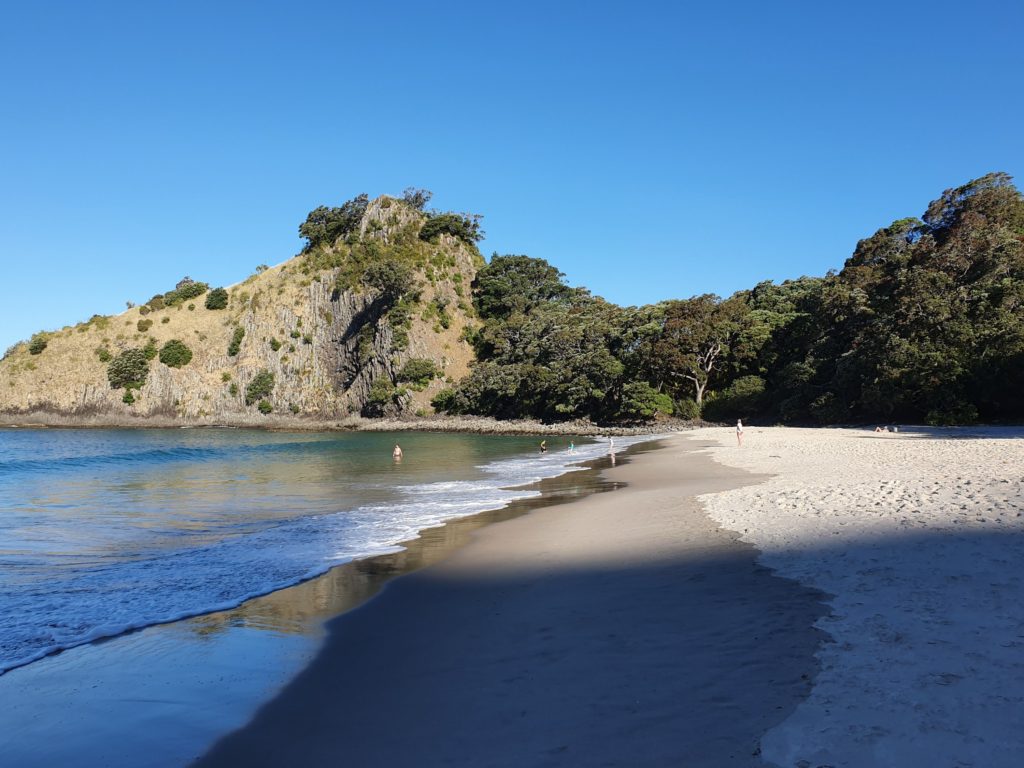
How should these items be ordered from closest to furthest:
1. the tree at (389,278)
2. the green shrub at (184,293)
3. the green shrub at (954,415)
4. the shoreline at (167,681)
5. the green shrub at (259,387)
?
1. the shoreline at (167,681)
2. the green shrub at (954,415)
3. the tree at (389,278)
4. the green shrub at (259,387)
5. the green shrub at (184,293)

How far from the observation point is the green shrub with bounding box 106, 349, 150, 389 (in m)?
82.4

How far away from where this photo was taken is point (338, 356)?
83.1 m

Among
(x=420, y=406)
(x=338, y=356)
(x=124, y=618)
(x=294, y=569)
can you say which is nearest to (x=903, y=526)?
(x=294, y=569)

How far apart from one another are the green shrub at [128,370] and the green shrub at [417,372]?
3949cm

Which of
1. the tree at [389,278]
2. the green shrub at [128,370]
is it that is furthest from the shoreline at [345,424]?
the tree at [389,278]

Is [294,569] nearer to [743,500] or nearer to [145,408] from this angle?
[743,500]

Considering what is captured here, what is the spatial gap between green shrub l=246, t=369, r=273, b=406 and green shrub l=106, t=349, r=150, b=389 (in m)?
16.1

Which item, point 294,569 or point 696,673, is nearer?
point 696,673

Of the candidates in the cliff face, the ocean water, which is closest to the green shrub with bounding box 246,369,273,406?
the cliff face

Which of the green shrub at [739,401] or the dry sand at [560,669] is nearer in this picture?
the dry sand at [560,669]

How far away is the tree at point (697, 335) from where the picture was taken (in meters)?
50.8

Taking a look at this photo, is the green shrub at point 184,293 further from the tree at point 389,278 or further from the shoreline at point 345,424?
the tree at point 389,278

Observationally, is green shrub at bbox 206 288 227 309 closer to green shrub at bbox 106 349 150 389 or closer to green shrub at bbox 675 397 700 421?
green shrub at bbox 106 349 150 389

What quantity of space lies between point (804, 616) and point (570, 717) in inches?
106
